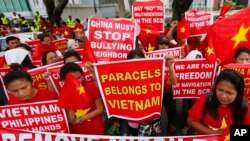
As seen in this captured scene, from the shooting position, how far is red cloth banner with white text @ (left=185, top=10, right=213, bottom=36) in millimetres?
6230

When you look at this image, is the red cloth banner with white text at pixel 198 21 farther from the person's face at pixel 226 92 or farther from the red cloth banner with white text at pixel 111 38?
the person's face at pixel 226 92

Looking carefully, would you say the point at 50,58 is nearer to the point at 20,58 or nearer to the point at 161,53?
the point at 20,58

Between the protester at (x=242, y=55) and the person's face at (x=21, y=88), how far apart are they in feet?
7.81

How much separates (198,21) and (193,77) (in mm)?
2503

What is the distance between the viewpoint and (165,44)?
5012 millimetres

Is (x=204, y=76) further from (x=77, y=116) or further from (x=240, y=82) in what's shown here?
(x=77, y=116)

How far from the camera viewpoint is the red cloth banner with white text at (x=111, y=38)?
4.49 meters

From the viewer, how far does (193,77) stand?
13.3 ft

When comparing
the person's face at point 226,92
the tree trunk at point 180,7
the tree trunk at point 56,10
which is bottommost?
the tree trunk at point 56,10

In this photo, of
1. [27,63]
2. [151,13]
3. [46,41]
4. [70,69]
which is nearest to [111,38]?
[27,63]

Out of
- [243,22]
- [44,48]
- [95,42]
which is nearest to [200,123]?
[243,22]

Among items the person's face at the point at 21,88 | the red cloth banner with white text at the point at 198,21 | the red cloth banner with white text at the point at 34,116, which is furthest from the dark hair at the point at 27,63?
the red cloth banner with white text at the point at 198,21

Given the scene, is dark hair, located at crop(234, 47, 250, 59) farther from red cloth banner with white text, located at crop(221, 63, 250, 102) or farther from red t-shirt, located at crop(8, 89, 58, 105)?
red t-shirt, located at crop(8, 89, 58, 105)

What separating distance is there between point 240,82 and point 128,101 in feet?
3.20
